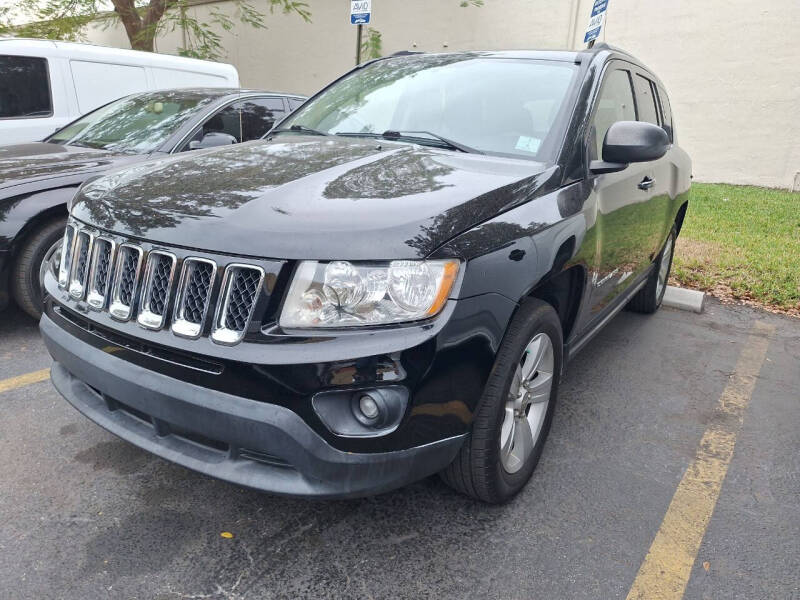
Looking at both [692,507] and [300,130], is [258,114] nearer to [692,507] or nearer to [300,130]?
[300,130]

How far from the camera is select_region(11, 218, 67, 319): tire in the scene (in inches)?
151

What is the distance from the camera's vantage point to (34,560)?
204 centimetres

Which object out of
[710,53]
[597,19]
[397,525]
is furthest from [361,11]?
[710,53]

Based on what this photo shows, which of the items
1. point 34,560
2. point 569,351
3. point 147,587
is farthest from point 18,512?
point 569,351

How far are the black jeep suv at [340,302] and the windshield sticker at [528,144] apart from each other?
0.03 feet

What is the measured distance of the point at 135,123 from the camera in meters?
4.97

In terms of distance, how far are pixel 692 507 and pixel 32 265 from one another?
3.83 m

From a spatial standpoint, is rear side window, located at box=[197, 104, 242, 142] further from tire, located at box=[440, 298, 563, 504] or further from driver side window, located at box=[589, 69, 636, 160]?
tire, located at box=[440, 298, 563, 504]

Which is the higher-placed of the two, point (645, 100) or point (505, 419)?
point (645, 100)

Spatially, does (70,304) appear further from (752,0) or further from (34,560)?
(752,0)

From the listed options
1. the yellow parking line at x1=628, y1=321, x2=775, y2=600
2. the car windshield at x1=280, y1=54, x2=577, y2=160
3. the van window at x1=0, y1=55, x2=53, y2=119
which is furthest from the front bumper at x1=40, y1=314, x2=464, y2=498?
the van window at x1=0, y1=55, x2=53, y2=119

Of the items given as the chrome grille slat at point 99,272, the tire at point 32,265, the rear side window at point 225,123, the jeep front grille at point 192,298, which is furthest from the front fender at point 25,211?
the jeep front grille at point 192,298

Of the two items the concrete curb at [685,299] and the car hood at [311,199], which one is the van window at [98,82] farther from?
the concrete curb at [685,299]

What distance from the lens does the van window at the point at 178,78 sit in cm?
726
